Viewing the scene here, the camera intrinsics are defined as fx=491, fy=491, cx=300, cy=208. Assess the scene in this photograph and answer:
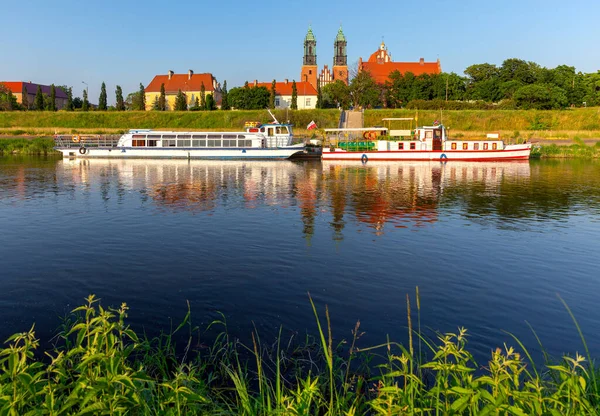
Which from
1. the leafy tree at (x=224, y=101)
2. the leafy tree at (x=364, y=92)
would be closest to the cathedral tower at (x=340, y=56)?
the leafy tree at (x=364, y=92)

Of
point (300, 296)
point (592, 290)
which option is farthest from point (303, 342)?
point (592, 290)

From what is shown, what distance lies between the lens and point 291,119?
8144cm

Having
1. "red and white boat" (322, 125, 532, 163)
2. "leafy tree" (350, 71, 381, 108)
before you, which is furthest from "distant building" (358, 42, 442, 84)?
"red and white boat" (322, 125, 532, 163)

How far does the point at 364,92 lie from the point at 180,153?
55082 mm

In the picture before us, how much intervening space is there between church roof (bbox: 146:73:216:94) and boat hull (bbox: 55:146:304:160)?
74391 mm

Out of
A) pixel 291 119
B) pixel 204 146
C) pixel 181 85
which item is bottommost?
pixel 204 146

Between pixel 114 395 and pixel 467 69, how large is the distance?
11117cm

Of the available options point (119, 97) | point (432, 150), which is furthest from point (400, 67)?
point (432, 150)

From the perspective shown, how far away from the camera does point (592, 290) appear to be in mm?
12016

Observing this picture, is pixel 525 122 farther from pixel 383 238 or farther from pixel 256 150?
pixel 383 238

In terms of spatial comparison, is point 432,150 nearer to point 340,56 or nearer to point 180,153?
point 180,153

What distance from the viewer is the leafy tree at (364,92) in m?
95.4

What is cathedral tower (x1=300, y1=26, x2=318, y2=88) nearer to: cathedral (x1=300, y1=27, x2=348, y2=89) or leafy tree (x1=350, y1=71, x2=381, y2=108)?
cathedral (x1=300, y1=27, x2=348, y2=89)

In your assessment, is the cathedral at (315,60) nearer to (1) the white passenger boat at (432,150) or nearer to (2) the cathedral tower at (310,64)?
(2) the cathedral tower at (310,64)
